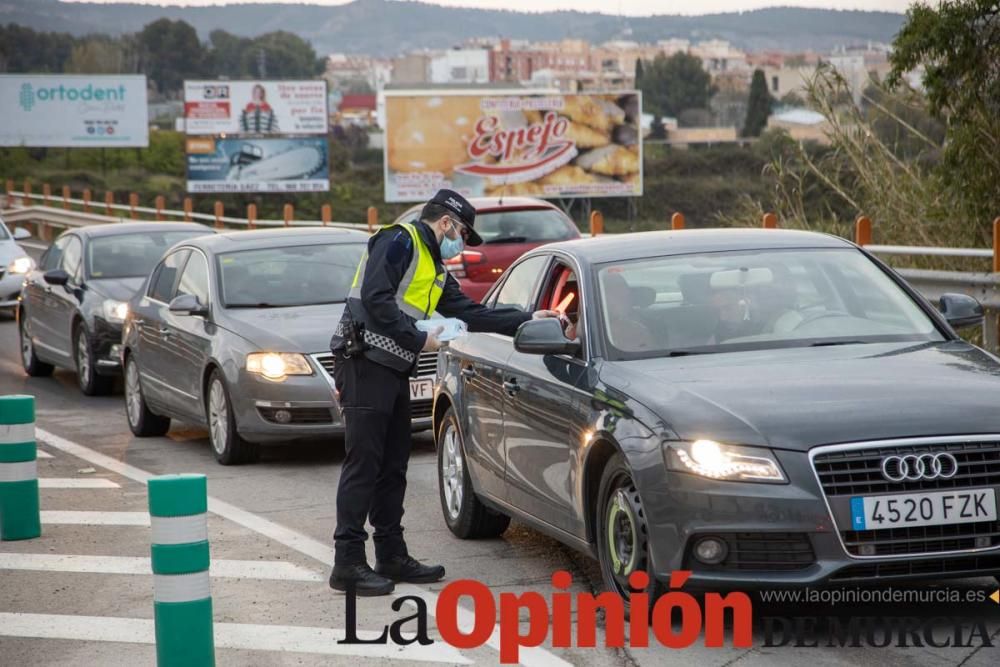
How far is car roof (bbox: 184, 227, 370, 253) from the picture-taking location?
43.5 feet

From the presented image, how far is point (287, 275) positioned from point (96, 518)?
11.7ft

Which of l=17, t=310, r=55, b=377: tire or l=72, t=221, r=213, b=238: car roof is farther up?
l=72, t=221, r=213, b=238: car roof

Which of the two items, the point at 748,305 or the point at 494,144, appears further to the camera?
the point at 494,144

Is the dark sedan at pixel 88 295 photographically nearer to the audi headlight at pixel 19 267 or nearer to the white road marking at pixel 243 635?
the audi headlight at pixel 19 267

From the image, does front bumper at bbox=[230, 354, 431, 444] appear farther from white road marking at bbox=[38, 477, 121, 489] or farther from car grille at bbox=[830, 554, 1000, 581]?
car grille at bbox=[830, 554, 1000, 581]

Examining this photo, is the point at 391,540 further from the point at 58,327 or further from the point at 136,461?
the point at 58,327

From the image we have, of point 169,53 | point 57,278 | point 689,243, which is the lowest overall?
point 57,278

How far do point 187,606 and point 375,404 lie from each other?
1.88 metres

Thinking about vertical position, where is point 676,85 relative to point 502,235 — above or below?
above

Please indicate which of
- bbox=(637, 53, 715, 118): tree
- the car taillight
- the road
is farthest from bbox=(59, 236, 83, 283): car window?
bbox=(637, 53, 715, 118): tree

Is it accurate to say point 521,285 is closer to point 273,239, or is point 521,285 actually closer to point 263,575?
point 263,575

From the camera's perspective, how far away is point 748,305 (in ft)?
24.1

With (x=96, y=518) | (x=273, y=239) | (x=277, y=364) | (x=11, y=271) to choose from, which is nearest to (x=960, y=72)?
(x=273, y=239)

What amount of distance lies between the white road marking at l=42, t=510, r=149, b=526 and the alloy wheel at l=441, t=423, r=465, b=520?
1818mm
